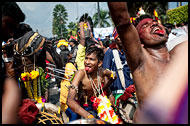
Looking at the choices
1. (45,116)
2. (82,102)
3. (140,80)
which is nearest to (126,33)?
(140,80)

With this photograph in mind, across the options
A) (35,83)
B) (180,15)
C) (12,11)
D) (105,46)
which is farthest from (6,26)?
(180,15)

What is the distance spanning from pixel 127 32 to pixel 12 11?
1.01 metres

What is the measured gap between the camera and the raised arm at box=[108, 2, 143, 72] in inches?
37.7

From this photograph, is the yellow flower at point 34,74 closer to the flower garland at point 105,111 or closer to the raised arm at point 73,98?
the raised arm at point 73,98

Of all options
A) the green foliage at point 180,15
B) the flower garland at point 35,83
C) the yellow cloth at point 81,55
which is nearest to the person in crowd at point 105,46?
the yellow cloth at point 81,55

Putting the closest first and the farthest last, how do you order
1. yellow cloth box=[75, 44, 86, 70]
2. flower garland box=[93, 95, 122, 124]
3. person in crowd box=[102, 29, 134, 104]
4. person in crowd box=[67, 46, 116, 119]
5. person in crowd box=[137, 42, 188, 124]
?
person in crowd box=[137, 42, 188, 124] < flower garland box=[93, 95, 122, 124] < person in crowd box=[67, 46, 116, 119] < person in crowd box=[102, 29, 134, 104] < yellow cloth box=[75, 44, 86, 70]

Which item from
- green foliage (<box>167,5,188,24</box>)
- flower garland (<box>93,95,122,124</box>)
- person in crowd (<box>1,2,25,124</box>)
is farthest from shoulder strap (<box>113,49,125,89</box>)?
green foliage (<box>167,5,188,24</box>)

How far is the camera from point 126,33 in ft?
3.37

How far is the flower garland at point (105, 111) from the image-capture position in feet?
7.29

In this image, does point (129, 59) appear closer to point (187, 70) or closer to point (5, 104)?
point (187, 70)

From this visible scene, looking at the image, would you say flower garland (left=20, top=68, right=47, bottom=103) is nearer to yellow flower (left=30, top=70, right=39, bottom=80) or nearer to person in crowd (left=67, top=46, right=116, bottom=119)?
yellow flower (left=30, top=70, right=39, bottom=80)

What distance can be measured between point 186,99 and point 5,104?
3.91 ft

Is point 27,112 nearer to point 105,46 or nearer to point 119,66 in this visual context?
point 119,66

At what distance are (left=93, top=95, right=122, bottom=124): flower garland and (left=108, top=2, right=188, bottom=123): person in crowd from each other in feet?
3.62
